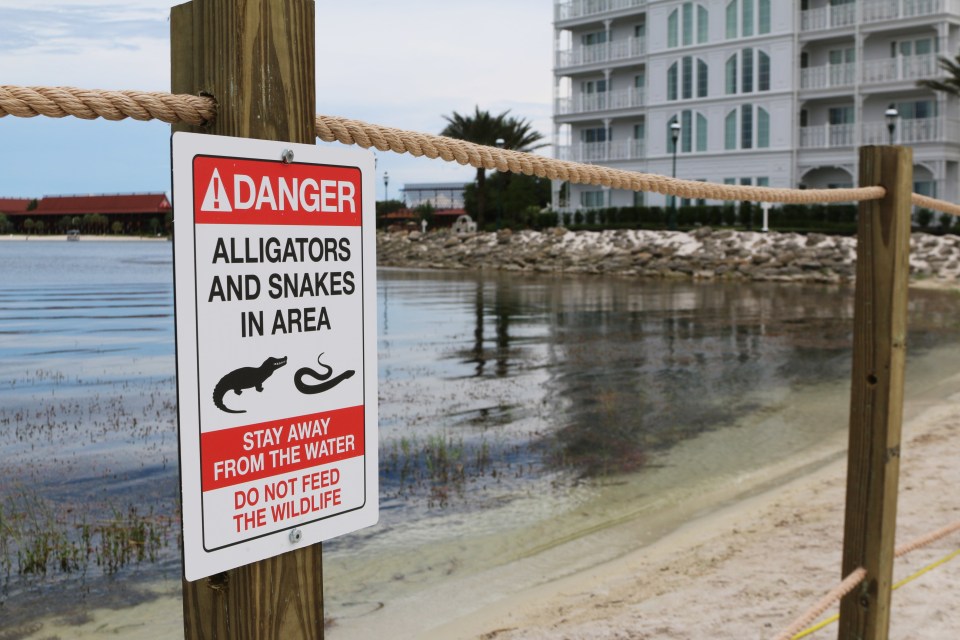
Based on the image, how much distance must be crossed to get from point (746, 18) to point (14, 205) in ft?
294

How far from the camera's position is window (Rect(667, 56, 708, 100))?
48.5m

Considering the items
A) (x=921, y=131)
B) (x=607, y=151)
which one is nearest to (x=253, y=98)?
(x=921, y=131)

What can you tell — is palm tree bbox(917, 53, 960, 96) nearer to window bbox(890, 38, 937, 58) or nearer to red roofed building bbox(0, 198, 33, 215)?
window bbox(890, 38, 937, 58)

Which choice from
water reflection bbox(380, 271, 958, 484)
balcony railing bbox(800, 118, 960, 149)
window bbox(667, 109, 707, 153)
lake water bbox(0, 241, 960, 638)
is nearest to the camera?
lake water bbox(0, 241, 960, 638)

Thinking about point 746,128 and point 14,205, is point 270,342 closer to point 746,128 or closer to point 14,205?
point 746,128

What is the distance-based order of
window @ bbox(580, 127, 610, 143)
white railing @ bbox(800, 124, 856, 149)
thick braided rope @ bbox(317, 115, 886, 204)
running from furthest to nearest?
window @ bbox(580, 127, 610, 143) → white railing @ bbox(800, 124, 856, 149) → thick braided rope @ bbox(317, 115, 886, 204)

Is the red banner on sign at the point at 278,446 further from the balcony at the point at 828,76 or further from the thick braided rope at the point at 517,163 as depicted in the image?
the balcony at the point at 828,76

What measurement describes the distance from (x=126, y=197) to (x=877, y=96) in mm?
80259

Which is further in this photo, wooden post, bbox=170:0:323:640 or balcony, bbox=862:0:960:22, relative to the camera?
balcony, bbox=862:0:960:22

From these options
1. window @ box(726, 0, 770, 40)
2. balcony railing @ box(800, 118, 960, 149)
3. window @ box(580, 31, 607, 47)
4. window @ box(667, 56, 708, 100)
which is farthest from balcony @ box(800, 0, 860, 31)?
window @ box(580, 31, 607, 47)

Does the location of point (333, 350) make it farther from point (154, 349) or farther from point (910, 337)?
point (910, 337)

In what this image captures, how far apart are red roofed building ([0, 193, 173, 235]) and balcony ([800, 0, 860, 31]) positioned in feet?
212

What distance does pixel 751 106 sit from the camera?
46.6 meters

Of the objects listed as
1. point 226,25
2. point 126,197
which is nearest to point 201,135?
point 226,25
